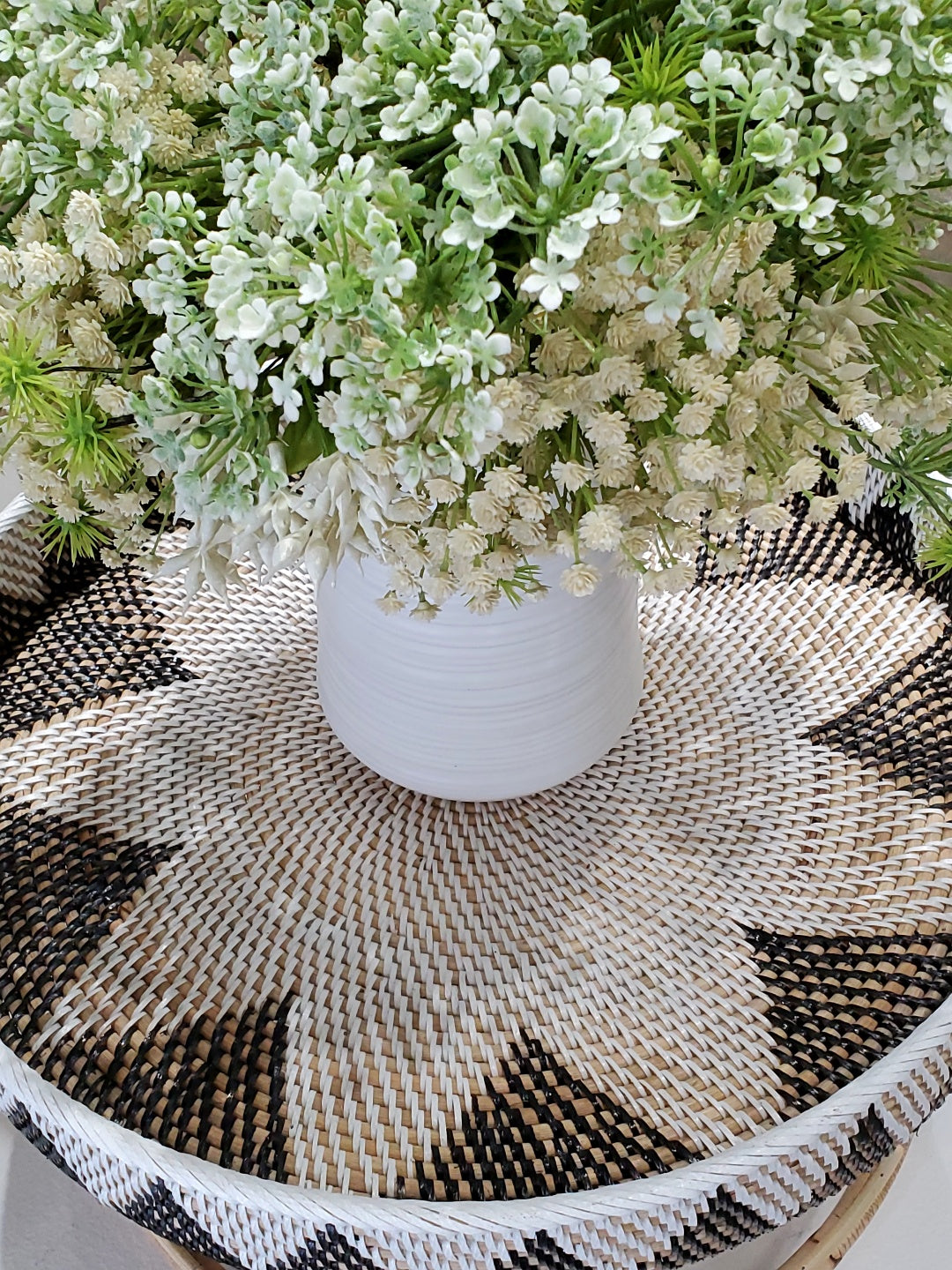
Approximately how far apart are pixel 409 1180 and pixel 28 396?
1.32ft

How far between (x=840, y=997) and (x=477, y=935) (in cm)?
21

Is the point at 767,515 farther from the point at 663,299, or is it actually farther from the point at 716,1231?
the point at 716,1231

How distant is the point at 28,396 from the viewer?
0.44m

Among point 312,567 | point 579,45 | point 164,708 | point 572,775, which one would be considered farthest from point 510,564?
point 164,708

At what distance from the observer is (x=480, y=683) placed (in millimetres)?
646

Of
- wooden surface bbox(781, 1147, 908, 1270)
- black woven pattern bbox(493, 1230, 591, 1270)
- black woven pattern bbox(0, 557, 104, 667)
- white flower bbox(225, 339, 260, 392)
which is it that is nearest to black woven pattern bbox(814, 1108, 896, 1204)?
black woven pattern bbox(493, 1230, 591, 1270)

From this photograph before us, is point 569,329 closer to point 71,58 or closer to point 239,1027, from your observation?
point 71,58

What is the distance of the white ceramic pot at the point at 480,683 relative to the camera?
629 mm

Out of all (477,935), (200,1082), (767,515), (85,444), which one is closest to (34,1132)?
(200,1082)

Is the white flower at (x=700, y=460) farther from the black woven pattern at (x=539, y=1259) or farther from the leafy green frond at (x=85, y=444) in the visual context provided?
the black woven pattern at (x=539, y=1259)

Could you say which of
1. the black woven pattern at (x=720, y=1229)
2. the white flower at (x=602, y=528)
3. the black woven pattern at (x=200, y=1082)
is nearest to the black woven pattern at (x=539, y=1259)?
the black woven pattern at (x=720, y=1229)

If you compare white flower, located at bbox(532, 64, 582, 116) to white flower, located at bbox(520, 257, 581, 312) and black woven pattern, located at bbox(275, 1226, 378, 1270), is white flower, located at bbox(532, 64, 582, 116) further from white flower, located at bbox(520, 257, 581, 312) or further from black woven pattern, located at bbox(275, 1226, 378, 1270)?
black woven pattern, located at bbox(275, 1226, 378, 1270)

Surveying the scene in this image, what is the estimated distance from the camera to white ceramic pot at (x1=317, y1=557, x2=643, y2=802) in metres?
0.63

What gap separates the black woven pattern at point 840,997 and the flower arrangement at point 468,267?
30 cm
